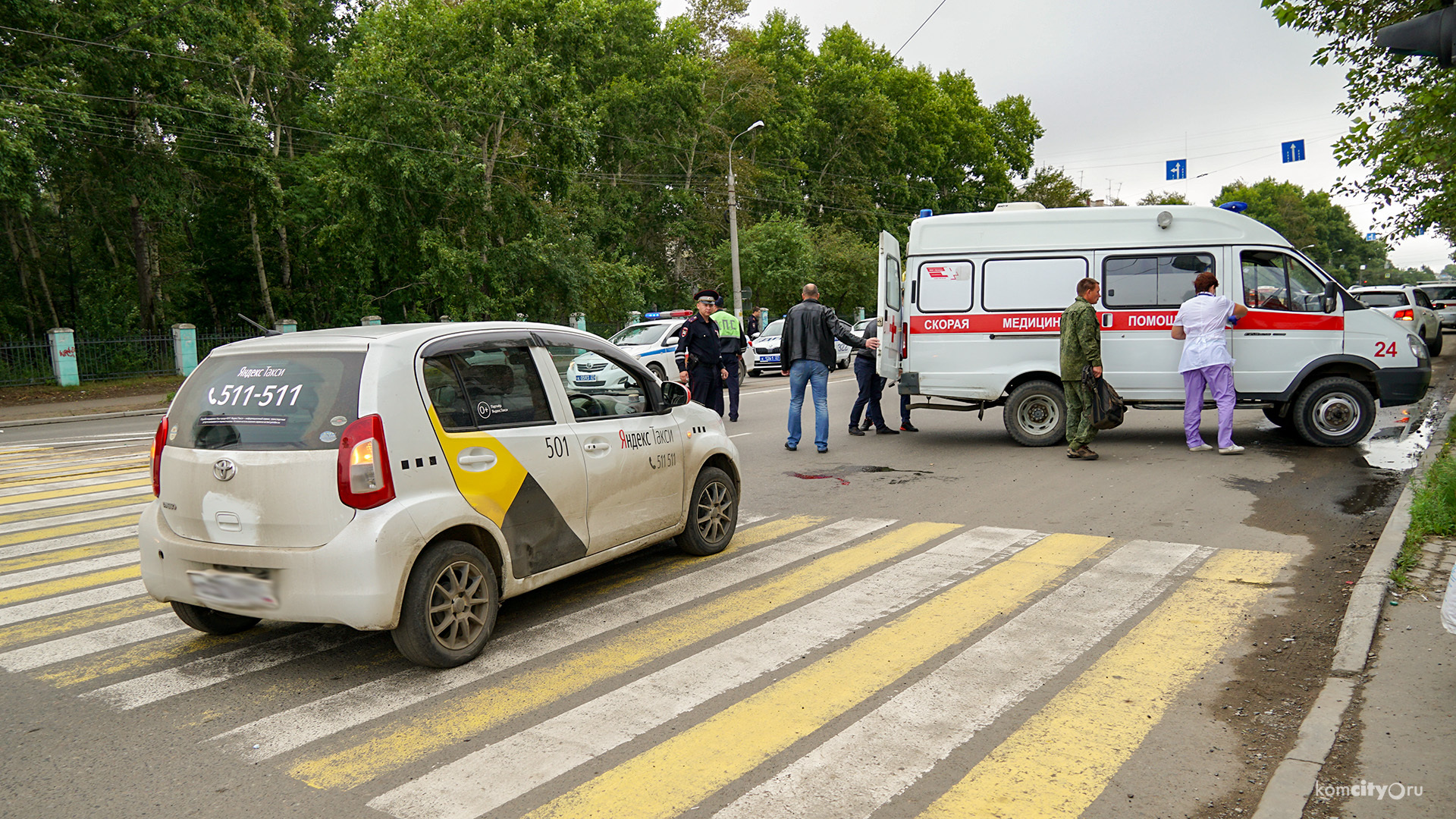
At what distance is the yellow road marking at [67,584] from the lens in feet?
18.9

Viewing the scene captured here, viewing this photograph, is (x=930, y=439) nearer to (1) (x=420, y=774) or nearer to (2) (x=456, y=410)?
(2) (x=456, y=410)

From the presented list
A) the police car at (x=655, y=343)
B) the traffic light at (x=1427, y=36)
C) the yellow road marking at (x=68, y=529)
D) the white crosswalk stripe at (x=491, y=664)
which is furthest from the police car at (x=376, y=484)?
the police car at (x=655, y=343)

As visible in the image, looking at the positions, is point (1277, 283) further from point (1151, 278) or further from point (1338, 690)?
point (1338, 690)

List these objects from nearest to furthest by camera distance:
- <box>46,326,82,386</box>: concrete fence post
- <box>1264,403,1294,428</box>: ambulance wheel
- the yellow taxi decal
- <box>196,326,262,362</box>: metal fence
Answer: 1. the yellow taxi decal
2. <box>1264,403,1294,428</box>: ambulance wheel
3. <box>46,326,82,386</box>: concrete fence post
4. <box>196,326,262,362</box>: metal fence

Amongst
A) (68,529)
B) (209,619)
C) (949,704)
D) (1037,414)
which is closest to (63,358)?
(68,529)

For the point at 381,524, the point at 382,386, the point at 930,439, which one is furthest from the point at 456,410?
the point at 930,439

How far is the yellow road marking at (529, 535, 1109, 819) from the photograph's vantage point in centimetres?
325

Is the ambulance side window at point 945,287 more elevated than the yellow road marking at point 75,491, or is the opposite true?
the ambulance side window at point 945,287

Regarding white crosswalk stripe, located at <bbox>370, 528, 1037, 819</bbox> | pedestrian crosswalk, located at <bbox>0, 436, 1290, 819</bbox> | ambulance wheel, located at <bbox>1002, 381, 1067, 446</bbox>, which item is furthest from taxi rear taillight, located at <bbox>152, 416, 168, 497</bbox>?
ambulance wheel, located at <bbox>1002, 381, 1067, 446</bbox>

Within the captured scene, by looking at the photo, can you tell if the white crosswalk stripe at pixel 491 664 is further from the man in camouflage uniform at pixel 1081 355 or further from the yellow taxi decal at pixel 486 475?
the man in camouflage uniform at pixel 1081 355

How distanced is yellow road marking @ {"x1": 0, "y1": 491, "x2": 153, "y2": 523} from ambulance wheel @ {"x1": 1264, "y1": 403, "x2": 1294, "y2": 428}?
12194 mm

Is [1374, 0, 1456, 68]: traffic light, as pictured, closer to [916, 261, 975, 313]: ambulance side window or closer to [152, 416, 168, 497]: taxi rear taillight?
[916, 261, 975, 313]: ambulance side window

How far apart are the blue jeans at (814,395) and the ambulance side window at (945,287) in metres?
1.53

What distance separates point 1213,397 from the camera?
10555mm
